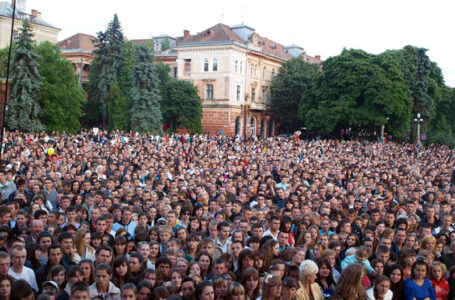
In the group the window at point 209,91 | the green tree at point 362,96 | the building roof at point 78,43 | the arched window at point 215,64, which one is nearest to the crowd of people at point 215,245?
the green tree at point 362,96

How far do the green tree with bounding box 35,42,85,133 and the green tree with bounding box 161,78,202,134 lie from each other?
31.1ft

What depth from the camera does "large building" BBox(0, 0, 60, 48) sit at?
52562 mm

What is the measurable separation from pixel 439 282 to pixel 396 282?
1.95 feet

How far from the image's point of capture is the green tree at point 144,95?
4412 cm

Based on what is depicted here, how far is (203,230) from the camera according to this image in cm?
863

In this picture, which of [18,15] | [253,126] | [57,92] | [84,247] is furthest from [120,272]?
[253,126]

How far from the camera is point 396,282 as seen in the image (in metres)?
6.38

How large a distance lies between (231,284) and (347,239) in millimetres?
2992

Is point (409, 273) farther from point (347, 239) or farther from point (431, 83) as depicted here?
point (431, 83)

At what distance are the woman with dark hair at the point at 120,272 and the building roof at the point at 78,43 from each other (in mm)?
57535

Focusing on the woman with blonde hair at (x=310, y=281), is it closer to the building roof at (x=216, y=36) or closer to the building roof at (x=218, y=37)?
the building roof at (x=218, y=37)

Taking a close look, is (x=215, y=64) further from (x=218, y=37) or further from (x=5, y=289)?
(x=5, y=289)

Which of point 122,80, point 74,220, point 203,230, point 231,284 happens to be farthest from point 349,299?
point 122,80

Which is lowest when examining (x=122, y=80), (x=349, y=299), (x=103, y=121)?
(x=349, y=299)
